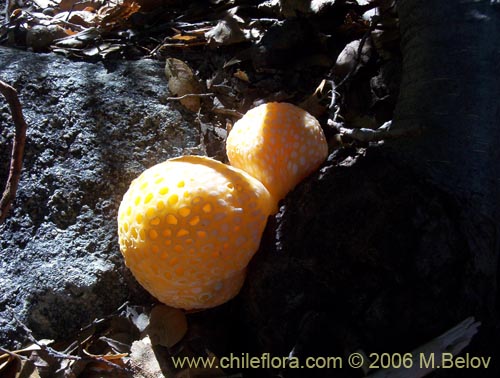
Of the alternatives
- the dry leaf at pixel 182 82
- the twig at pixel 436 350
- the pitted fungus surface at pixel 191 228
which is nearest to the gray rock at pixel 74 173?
the dry leaf at pixel 182 82

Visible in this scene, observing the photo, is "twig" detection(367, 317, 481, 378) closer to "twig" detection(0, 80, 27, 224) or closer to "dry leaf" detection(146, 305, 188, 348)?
"dry leaf" detection(146, 305, 188, 348)

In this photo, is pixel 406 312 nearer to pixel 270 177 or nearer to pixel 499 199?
pixel 499 199

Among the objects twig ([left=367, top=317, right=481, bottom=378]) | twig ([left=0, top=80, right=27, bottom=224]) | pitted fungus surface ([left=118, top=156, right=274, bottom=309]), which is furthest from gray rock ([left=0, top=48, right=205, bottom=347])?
twig ([left=367, top=317, right=481, bottom=378])

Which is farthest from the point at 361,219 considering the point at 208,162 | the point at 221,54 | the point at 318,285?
the point at 221,54

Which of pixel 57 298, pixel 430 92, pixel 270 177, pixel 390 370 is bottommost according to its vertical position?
pixel 57 298

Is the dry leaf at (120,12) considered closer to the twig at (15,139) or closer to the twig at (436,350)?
the twig at (15,139)

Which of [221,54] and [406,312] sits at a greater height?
[221,54]

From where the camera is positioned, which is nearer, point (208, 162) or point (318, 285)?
point (318, 285)
